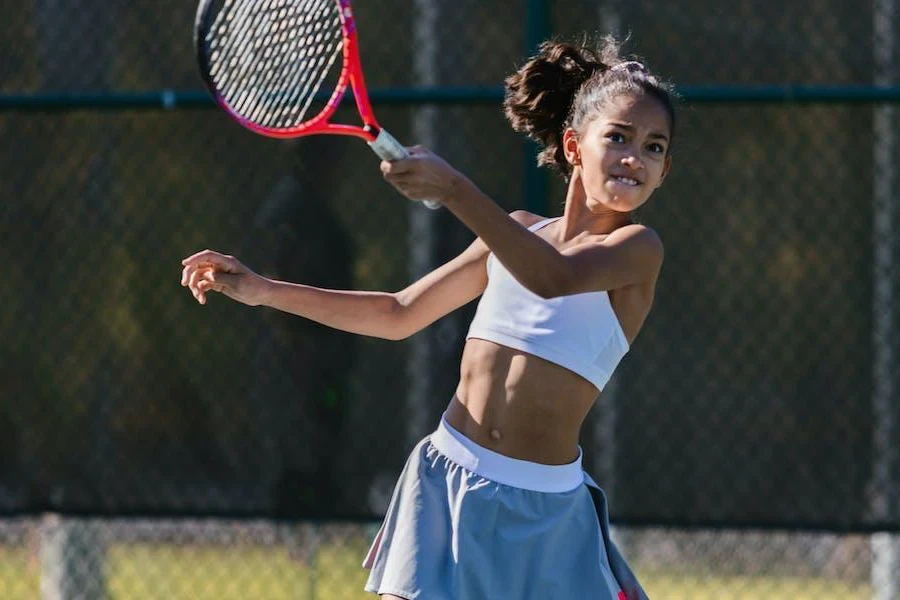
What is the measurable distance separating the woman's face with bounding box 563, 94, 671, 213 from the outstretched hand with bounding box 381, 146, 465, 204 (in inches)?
23.0

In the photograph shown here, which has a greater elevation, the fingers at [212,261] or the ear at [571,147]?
the ear at [571,147]

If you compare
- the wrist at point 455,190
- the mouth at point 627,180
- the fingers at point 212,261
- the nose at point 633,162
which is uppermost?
the wrist at point 455,190

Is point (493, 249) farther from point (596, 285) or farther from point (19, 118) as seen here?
point (19, 118)

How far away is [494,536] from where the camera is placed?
9.66 feet

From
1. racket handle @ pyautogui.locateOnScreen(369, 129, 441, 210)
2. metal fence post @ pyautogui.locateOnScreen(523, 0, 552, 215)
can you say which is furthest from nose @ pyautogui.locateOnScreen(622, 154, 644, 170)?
metal fence post @ pyautogui.locateOnScreen(523, 0, 552, 215)

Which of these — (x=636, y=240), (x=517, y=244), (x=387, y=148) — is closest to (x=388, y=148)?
(x=387, y=148)

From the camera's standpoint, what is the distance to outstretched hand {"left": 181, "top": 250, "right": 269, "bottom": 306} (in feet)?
9.83

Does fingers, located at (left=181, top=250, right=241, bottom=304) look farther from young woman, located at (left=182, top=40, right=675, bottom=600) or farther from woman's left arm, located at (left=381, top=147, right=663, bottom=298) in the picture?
woman's left arm, located at (left=381, top=147, right=663, bottom=298)

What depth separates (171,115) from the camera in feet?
15.6

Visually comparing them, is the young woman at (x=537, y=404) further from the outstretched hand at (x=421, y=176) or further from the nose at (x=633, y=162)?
the outstretched hand at (x=421, y=176)

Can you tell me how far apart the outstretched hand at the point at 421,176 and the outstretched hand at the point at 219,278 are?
65 centimetres

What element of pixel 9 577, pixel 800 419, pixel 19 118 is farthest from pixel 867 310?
pixel 9 577

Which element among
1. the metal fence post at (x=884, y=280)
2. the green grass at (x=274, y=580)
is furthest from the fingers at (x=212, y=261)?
the metal fence post at (x=884, y=280)

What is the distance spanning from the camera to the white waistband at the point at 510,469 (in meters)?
2.98
